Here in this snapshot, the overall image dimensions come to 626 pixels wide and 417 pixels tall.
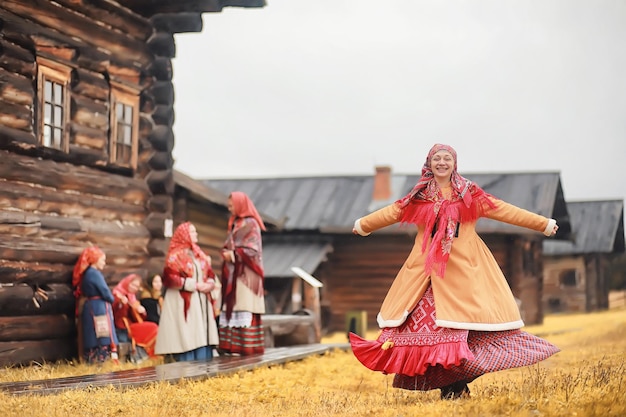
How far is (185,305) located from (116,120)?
2.78 metres

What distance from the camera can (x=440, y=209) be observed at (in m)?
7.22

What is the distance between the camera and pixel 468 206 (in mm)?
7148

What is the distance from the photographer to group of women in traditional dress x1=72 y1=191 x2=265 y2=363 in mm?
10586

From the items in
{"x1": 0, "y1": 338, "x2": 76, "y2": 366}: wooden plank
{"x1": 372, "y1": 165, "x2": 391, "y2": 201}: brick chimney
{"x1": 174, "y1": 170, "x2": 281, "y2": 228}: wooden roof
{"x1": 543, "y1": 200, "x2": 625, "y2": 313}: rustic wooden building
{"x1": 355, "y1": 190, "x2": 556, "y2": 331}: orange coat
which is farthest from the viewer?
{"x1": 543, "y1": 200, "x2": 625, "y2": 313}: rustic wooden building

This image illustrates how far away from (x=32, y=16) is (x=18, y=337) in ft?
11.5

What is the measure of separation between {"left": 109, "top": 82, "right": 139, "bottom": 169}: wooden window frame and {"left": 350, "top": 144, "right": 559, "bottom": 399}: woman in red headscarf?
18.1 feet

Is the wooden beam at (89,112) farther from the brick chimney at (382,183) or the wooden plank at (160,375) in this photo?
the brick chimney at (382,183)

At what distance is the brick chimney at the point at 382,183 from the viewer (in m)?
25.4

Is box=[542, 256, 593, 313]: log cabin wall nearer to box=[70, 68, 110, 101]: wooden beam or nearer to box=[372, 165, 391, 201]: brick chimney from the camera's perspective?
box=[372, 165, 391, 201]: brick chimney

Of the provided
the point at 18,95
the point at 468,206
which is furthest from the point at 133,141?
the point at 468,206

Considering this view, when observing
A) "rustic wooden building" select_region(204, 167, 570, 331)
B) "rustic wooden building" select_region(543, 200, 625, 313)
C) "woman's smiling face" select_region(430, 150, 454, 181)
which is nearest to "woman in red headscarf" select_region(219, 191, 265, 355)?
"woman's smiling face" select_region(430, 150, 454, 181)

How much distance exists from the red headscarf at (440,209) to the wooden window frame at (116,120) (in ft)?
18.5

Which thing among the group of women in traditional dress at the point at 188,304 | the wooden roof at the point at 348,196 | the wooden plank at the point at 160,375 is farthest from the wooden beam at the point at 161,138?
the wooden roof at the point at 348,196

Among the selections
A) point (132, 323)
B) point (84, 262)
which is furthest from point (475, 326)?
point (132, 323)
